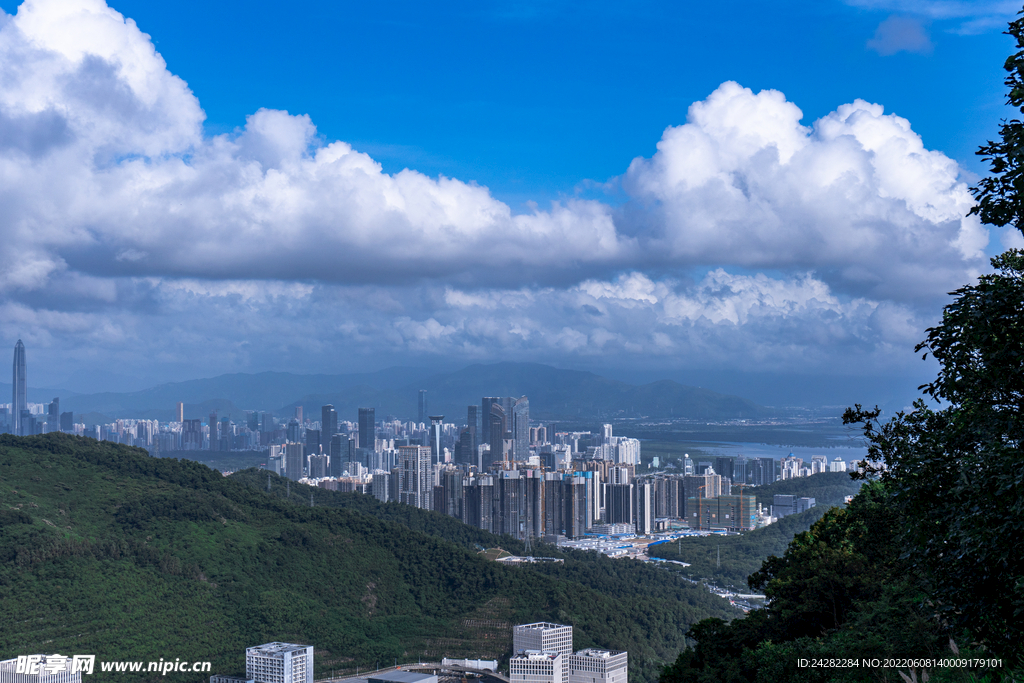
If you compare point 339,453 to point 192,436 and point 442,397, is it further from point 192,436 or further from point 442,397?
point 442,397

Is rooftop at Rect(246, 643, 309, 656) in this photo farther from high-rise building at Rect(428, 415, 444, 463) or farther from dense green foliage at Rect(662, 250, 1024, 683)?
high-rise building at Rect(428, 415, 444, 463)

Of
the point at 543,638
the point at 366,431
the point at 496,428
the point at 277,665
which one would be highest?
the point at 496,428

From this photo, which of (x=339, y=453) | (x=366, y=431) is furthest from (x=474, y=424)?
(x=339, y=453)

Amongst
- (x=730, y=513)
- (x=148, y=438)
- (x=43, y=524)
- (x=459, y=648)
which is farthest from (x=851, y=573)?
(x=148, y=438)

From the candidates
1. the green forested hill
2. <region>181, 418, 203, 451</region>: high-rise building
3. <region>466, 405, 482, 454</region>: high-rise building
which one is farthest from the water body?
<region>181, 418, 203, 451</region>: high-rise building

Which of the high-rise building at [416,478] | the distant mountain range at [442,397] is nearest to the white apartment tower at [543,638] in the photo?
the high-rise building at [416,478]

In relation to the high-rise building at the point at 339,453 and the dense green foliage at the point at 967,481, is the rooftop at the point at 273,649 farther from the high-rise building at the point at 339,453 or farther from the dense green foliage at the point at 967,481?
the high-rise building at the point at 339,453
